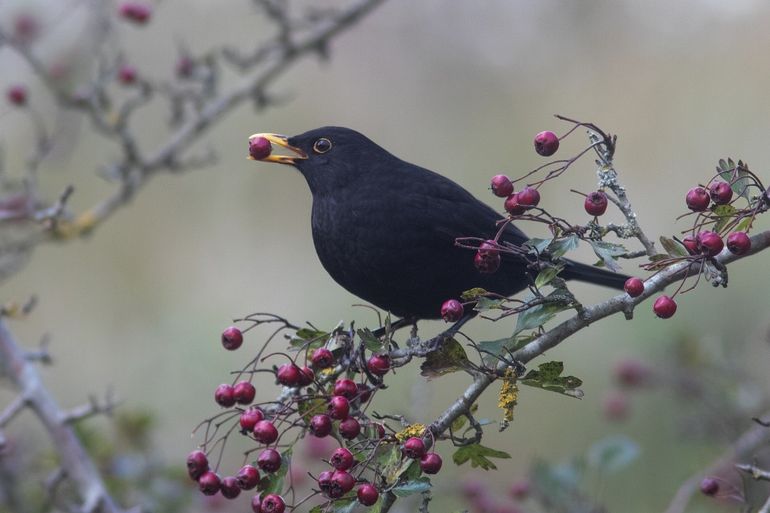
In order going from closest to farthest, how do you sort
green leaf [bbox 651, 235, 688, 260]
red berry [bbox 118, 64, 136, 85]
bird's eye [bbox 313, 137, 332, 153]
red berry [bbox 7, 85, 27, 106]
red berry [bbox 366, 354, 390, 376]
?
green leaf [bbox 651, 235, 688, 260]
red berry [bbox 366, 354, 390, 376]
bird's eye [bbox 313, 137, 332, 153]
red berry [bbox 7, 85, 27, 106]
red berry [bbox 118, 64, 136, 85]

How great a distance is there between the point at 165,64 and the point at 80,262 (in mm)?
2184

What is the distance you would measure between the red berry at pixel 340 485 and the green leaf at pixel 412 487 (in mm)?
112

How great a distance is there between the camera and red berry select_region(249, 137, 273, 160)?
3.98 meters

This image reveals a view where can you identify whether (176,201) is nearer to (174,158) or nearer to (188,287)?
(188,287)

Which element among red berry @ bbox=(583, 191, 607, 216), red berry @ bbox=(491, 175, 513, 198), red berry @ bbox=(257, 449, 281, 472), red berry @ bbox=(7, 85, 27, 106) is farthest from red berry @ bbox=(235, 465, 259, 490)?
red berry @ bbox=(7, 85, 27, 106)

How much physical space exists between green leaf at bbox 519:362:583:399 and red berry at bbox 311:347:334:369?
557 millimetres

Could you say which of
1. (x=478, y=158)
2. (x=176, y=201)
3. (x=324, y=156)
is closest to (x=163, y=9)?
(x=176, y=201)

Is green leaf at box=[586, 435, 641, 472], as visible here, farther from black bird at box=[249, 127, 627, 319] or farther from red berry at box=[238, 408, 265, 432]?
red berry at box=[238, 408, 265, 432]

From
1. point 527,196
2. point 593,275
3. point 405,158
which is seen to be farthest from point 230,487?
point 405,158

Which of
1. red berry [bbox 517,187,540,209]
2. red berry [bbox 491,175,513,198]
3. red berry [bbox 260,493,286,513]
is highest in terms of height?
red berry [bbox 491,175,513,198]

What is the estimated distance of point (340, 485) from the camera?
2.56 metres

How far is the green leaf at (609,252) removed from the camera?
2.66 metres

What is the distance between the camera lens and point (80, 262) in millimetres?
9312

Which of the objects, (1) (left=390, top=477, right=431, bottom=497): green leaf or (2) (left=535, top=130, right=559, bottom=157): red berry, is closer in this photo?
(1) (left=390, top=477, right=431, bottom=497): green leaf
